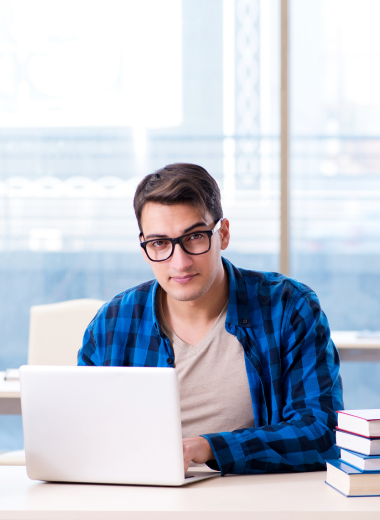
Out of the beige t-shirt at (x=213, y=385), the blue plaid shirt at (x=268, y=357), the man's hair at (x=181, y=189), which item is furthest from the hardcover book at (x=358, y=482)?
the man's hair at (x=181, y=189)

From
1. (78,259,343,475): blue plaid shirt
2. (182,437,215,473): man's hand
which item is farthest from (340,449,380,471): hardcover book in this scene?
(182,437,215,473): man's hand

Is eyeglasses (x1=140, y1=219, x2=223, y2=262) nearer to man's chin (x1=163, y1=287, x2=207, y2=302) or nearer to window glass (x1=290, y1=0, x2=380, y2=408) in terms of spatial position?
man's chin (x1=163, y1=287, x2=207, y2=302)

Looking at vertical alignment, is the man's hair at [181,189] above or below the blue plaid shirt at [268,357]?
above

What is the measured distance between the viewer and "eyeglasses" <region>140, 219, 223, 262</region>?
1.47 meters

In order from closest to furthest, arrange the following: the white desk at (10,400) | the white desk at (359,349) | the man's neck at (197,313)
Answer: the man's neck at (197,313)
the white desk at (10,400)
the white desk at (359,349)

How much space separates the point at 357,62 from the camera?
3453mm

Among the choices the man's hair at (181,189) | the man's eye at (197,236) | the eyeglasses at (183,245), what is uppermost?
the man's hair at (181,189)

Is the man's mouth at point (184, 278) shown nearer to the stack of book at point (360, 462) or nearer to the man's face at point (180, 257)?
the man's face at point (180, 257)

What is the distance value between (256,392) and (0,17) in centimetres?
308

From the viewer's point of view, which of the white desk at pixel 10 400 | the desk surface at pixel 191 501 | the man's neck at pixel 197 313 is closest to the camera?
the desk surface at pixel 191 501

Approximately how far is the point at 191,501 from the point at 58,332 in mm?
1399

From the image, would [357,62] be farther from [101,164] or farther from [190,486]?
[190,486]

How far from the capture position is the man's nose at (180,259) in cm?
145

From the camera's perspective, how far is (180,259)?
1451 millimetres
